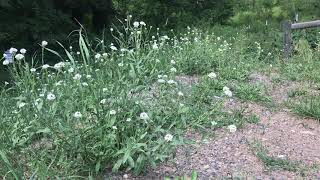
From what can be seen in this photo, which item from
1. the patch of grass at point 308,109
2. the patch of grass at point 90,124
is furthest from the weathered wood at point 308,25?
the patch of grass at point 90,124

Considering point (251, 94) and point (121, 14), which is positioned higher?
point (251, 94)

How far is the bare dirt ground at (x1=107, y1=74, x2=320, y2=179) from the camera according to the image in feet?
13.1

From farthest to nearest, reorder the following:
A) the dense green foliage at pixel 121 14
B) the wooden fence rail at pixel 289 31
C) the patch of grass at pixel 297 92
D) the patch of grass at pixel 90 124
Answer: the wooden fence rail at pixel 289 31
the dense green foliage at pixel 121 14
the patch of grass at pixel 297 92
the patch of grass at pixel 90 124

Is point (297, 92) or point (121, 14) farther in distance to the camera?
point (121, 14)

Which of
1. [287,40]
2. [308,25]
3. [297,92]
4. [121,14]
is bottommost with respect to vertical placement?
[121,14]

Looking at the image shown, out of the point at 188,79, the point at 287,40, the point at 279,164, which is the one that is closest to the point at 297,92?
the point at 188,79

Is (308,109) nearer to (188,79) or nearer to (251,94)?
(251,94)

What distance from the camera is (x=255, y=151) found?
4430 mm

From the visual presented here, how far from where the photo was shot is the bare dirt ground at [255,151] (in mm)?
3994

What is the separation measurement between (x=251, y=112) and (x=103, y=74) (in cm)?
180

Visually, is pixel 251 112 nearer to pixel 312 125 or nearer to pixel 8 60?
pixel 312 125

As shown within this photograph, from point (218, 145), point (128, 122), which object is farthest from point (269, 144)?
point (128, 122)

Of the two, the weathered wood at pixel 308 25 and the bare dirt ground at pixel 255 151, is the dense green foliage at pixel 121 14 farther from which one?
the weathered wood at pixel 308 25

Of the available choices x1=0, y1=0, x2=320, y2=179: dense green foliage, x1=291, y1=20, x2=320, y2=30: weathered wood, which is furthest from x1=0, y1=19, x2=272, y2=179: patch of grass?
x1=291, y1=20, x2=320, y2=30: weathered wood
